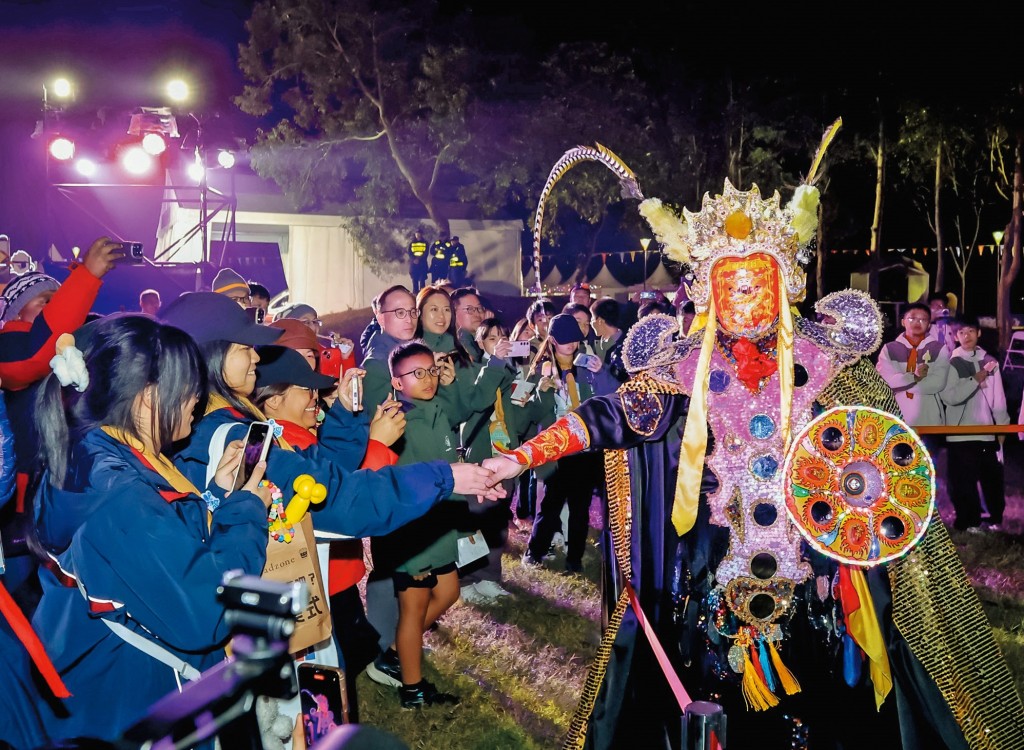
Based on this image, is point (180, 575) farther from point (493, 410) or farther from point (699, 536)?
point (493, 410)

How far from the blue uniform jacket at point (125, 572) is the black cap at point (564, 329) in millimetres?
5672

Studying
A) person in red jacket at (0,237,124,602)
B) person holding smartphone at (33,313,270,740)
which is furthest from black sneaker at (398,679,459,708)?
person holding smartphone at (33,313,270,740)

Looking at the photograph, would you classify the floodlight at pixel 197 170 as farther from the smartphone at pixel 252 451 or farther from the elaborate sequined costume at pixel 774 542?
the smartphone at pixel 252 451

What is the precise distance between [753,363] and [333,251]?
25.3 m

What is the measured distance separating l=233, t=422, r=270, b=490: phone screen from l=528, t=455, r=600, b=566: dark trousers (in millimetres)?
5212

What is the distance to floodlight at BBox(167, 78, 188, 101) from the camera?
52.1 feet

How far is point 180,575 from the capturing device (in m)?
2.24

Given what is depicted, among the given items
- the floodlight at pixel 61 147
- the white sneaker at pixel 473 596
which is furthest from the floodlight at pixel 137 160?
the white sneaker at pixel 473 596

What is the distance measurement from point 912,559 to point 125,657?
3199 millimetres

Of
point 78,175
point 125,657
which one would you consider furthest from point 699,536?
point 78,175

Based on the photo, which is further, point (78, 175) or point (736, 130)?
point (736, 130)

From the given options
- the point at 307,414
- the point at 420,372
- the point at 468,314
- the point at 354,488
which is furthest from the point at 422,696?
the point at 468,314

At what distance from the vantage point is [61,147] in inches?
587

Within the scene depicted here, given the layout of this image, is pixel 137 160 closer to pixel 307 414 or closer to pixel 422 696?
pixel 422 696
